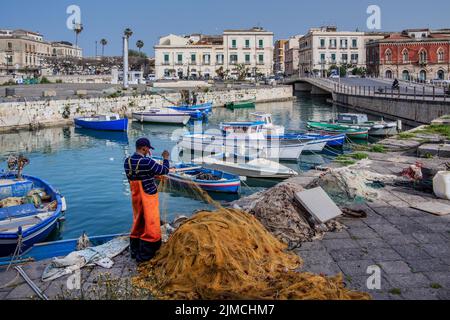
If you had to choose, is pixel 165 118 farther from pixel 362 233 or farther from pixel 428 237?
pixel 428 237

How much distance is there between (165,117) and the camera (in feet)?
143

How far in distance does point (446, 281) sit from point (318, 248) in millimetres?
1832

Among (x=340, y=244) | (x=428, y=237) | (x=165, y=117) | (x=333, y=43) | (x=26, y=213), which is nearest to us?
(x=340, y=244)

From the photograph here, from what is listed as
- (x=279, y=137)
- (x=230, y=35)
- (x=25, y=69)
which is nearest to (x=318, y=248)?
(x=279, y=137)

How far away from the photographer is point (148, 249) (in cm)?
664

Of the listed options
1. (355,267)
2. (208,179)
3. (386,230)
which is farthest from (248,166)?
(355,267)

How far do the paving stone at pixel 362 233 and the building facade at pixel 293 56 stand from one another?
11184 cm

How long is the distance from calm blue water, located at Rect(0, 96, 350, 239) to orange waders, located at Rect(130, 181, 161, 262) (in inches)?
174

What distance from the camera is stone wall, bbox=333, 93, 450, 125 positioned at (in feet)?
104

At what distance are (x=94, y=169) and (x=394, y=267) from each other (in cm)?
1925

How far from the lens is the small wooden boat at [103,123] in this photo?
124 ft

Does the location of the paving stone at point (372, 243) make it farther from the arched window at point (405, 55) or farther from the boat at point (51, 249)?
the arched window at point (405, 55)

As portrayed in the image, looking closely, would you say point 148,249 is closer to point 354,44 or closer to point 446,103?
point 446,103

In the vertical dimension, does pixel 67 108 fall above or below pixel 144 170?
above
